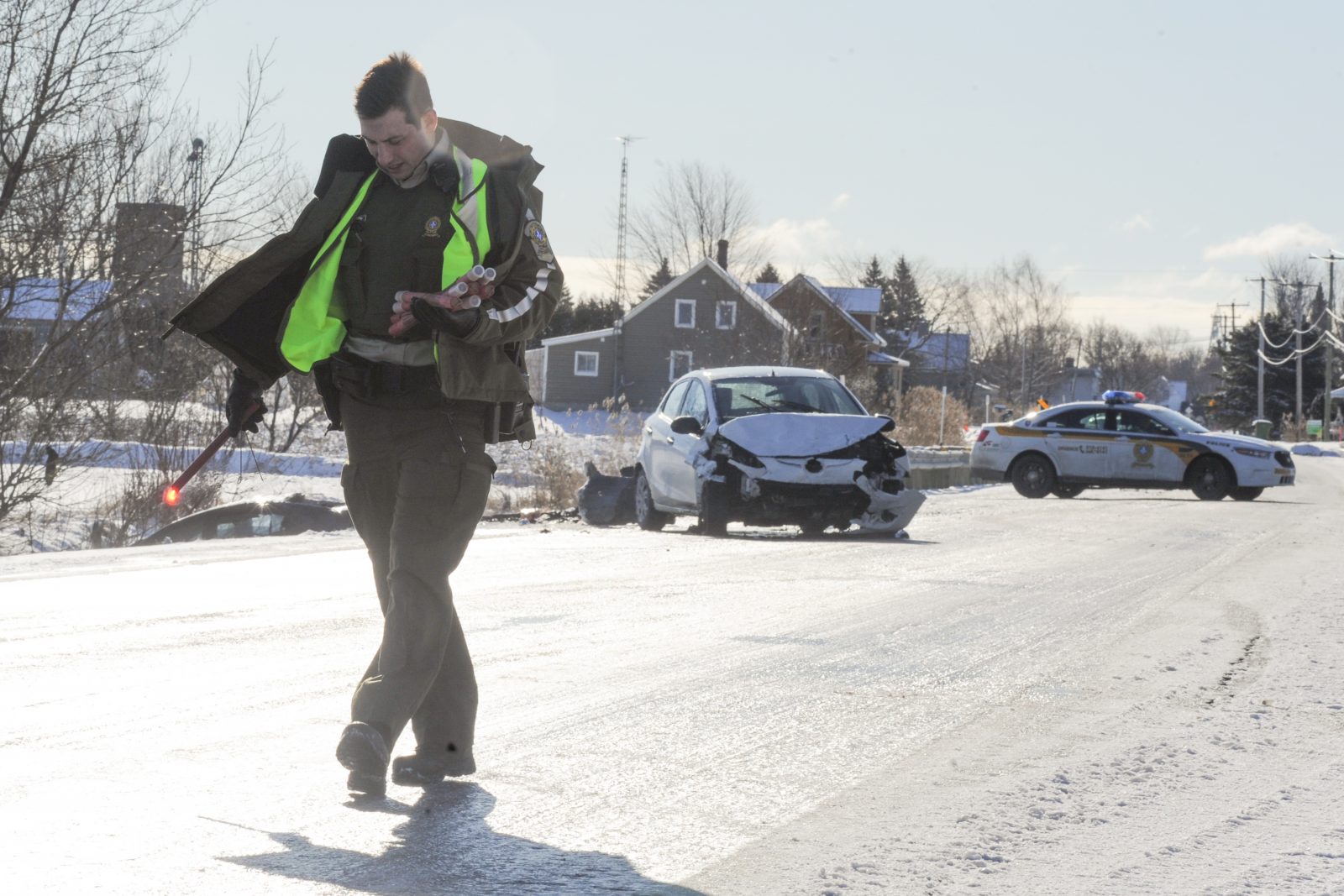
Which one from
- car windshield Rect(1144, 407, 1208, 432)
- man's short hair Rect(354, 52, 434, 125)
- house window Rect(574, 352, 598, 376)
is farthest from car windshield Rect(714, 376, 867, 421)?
house window Rect(574, 352, 598, 376)

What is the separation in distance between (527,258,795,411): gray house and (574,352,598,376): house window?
36mm

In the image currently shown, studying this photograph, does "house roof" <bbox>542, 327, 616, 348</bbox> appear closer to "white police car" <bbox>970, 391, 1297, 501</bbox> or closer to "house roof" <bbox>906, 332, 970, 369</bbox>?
"house roof" <bbox>906, 332, 970, 369</bbox>

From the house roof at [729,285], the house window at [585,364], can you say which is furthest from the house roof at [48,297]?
the house window at [585,364]

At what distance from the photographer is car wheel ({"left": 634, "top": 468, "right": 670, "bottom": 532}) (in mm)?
17094

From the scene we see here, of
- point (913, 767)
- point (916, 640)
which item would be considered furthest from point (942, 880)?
point (916, 640)

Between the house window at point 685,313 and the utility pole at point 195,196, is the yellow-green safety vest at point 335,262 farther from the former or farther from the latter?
the house window at point 685,313

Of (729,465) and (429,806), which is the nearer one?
(429,806)

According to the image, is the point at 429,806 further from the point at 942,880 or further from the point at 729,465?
the point at 729,465

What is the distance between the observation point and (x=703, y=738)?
555cm

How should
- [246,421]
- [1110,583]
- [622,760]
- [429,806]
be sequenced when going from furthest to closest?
[1110,583] → [622,760] → [246,421] → [429,806]

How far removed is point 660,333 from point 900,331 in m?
39.7

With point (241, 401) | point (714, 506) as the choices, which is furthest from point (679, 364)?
point (241, 401)

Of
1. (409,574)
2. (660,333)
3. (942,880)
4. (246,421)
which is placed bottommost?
(942,880)

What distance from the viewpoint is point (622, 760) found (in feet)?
16.8
